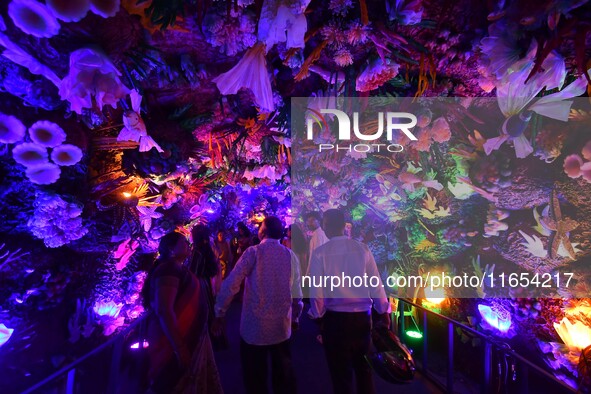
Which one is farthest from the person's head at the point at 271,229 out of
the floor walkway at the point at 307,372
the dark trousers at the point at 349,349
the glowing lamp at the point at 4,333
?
the glowing lamp at the point at 4,333

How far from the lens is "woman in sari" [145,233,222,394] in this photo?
2.16m

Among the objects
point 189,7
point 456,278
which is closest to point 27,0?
point 189,7

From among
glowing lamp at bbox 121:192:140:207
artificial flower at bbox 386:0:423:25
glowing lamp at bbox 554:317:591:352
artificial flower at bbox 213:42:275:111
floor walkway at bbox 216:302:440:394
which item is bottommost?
floor walkway at bbox 216:302:440:394

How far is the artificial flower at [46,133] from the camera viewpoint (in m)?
2.21

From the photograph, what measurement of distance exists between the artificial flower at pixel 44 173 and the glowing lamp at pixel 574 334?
16.0 ft

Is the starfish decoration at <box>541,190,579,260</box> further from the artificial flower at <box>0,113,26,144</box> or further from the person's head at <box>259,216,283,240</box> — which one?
the artificial flower at <box>0,113,26,144</box>

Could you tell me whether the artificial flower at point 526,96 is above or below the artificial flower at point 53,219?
above

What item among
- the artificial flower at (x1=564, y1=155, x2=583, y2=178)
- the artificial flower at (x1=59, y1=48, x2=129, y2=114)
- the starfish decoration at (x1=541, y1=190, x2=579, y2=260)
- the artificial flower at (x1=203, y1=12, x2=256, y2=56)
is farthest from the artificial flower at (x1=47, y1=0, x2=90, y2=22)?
the starfish decoration at (x1=541, y1=190, x2=579, y2=260)

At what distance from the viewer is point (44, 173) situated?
7.75ft

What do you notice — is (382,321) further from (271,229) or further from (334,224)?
(271,229)

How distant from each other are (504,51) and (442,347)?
511cm

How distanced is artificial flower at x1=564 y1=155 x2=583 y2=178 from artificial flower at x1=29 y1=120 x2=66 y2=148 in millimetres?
4355

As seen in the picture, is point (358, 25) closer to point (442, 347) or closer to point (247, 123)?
point (247, 123)

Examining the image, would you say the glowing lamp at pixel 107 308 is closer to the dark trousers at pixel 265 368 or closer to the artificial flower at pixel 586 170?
the dark trousers at pixel 265 368
